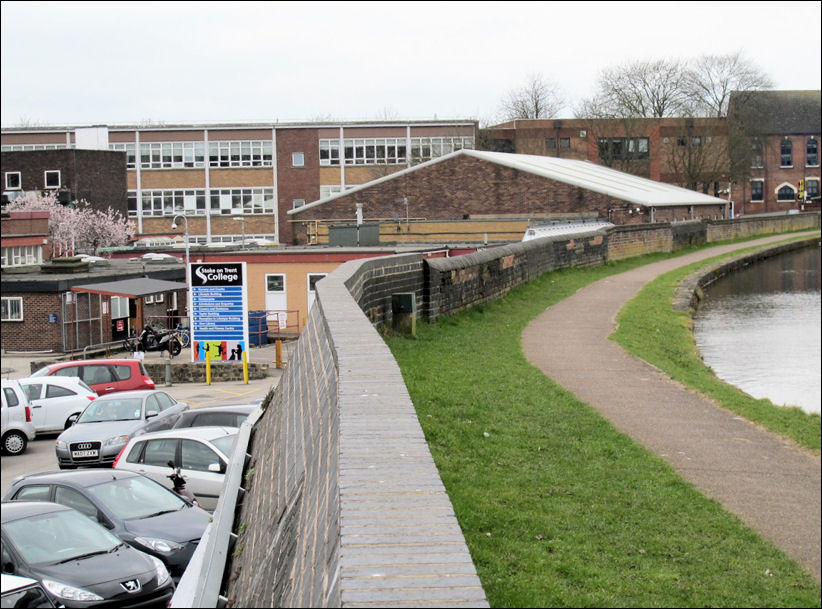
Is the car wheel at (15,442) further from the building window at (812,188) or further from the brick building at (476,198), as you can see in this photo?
the building window at (812,188)

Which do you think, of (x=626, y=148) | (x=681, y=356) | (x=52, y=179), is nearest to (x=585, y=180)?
(x=626, y=148)

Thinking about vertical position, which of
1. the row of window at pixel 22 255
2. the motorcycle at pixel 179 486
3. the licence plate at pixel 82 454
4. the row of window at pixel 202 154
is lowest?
the licence plate at pixel 82 454

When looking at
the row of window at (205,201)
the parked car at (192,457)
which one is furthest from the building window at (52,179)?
the parked car at (192,457)

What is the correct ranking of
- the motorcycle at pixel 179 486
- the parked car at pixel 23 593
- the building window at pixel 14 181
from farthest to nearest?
the building window at pixel 14 181 → the motorcycle at pixel 179 486 → the parked car at pixel 23 593

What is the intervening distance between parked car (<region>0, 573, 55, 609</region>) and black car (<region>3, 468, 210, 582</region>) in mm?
2440

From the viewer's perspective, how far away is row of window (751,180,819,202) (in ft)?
313

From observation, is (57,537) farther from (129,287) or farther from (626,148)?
(626,148)

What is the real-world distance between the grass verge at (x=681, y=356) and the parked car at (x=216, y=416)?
23.3 ft

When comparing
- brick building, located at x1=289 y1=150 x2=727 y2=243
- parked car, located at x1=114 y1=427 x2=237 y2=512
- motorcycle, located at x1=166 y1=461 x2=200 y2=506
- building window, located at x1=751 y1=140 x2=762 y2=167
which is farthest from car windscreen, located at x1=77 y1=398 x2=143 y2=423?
building window, located at x1=751 y1=140 x2=762 y2=167

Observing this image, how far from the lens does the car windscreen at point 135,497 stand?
484 inches

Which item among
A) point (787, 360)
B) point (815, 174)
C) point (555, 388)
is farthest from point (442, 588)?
point (815, 174)

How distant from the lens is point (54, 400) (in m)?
21.4

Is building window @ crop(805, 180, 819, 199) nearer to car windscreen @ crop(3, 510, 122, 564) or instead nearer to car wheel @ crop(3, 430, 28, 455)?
car wheel @ crop(3, 430, 28, 455)

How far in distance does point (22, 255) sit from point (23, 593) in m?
41.6
